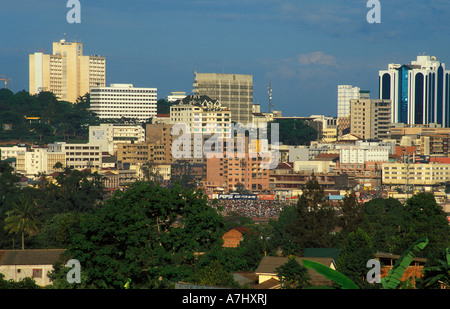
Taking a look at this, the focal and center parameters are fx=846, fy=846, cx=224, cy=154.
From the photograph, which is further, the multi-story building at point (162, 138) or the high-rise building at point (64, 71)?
the high-rise building at point (64, 71)

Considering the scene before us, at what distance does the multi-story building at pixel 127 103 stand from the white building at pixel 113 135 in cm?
947

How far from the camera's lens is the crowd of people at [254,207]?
5888 cm

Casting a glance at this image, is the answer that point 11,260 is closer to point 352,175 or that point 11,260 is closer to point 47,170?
point 47,170

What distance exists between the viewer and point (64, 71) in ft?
381

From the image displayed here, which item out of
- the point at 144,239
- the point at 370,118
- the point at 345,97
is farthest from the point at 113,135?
the point at 144,239

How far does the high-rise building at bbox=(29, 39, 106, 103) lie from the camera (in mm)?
114250

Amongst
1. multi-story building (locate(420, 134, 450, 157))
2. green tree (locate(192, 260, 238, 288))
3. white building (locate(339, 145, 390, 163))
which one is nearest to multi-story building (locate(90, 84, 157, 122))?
white building (locate(339, 145, 390, 163))

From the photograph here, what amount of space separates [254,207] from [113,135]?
36678mm

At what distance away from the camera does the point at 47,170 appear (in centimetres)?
8006

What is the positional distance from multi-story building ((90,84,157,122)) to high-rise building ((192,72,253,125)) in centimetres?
612

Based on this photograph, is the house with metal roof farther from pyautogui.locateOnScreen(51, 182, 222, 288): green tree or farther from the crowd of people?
the crowd of people

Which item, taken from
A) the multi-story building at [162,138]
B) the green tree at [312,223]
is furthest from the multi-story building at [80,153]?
the green tree at [312,223]

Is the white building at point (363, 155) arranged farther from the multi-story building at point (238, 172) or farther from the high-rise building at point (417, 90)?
the high-rise building at point (417, 90)
